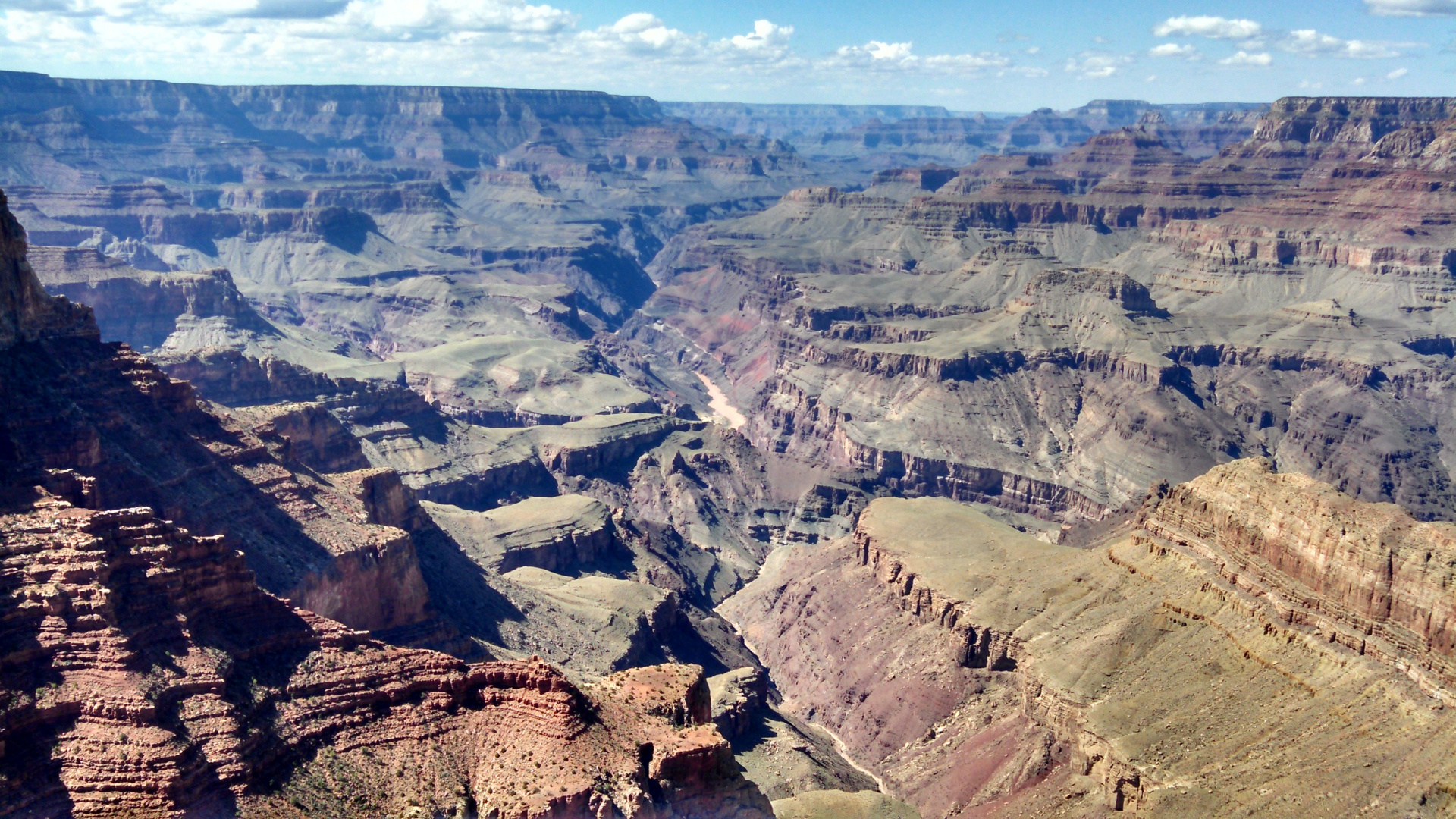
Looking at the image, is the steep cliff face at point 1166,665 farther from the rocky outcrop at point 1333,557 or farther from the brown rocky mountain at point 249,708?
the brown rocky mountain at point 249,708

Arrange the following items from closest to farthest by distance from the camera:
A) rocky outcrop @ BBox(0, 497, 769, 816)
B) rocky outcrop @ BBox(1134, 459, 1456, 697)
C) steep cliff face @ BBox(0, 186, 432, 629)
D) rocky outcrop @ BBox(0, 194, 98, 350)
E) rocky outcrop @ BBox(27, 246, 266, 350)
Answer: rocky outcrop @ BBox(0, 497, 769, 816), steep cliff face @ BBox(0, 186, 432, 629), rocky outcrop @ BBox(1134, 459, 1456, 697), rocky outcrop @ BBox(0, 194, 98, 350), rocky outcrop @ BBox(27, 246, 266, 350)

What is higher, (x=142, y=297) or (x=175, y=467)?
(x=175, y=467)

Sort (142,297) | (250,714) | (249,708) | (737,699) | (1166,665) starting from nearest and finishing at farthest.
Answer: (250,714)
(249,708)
(1166,665)
(737,699)
(142,297)

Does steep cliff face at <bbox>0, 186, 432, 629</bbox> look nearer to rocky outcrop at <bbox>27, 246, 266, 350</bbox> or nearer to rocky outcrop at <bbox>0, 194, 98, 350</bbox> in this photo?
rocky outcrop at <bbox>0, 194, 98, 350</bbox>

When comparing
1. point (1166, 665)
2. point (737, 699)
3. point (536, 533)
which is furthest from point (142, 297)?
point (1166, 665)

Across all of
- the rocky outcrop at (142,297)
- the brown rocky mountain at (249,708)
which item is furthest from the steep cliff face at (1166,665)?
the rocky outcrop at (142,297)

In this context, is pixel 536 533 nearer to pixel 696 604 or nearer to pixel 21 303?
pixel 696 604

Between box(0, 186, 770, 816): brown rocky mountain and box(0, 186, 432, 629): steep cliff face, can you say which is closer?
box(0, 186, 770, 816): brown rocky mountain

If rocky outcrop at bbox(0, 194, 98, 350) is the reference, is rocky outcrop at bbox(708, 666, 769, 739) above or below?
below

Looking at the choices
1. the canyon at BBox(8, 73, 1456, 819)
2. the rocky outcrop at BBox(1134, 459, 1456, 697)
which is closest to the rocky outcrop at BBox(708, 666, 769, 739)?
the canyon at BBox(8, 73, 1456, 819)

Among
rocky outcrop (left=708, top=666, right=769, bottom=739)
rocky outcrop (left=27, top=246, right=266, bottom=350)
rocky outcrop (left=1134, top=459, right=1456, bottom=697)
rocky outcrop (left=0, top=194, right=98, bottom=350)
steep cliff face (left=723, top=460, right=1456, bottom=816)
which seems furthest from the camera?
rocky outcrop (left=27, top=246, right=266, bottom=350)
